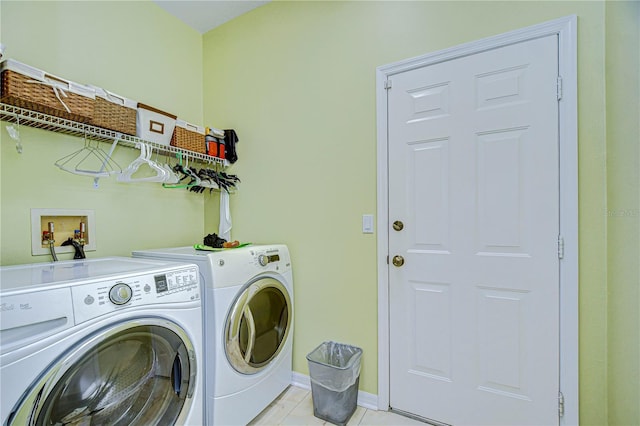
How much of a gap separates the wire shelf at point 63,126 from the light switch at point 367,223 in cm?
128

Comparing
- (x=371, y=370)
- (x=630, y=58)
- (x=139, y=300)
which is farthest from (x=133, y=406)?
(x=630, y=58)

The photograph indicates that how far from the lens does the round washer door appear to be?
84 centimetres

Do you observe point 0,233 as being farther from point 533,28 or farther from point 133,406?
point 533,28

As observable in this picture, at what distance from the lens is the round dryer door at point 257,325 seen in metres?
1.46

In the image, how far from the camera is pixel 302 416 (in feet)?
5.48

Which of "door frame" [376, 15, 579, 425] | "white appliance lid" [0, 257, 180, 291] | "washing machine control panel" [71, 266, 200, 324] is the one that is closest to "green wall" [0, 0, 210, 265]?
"white appliance lid" [0, 257, 180, 291]

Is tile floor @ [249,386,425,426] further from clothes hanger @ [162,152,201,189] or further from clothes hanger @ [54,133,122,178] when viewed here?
clothes hanger @ [54,133,122,178]

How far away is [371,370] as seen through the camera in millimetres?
1770

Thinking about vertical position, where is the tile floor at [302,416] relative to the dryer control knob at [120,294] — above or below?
below

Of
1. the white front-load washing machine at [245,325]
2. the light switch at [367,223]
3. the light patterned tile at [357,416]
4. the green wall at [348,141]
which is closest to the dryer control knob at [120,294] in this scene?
the white front-load washing machine at [245,325]

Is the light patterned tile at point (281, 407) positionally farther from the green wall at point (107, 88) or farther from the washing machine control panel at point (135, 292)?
the green wall at point (107, 88)

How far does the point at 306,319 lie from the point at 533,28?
2.05 meters

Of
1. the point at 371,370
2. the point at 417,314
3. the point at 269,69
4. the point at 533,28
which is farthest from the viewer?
the point at 269,69

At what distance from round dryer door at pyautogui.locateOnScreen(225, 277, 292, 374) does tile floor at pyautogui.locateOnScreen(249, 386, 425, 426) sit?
0.96 feet
